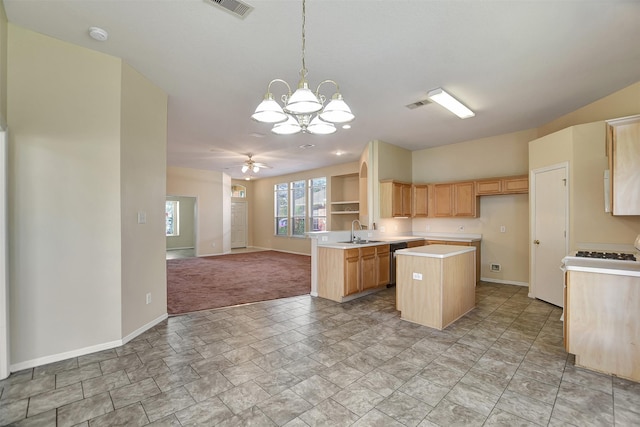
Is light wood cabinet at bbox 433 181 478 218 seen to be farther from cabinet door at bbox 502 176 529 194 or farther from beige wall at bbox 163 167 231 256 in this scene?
beige wall at bbox 163 167 231 256

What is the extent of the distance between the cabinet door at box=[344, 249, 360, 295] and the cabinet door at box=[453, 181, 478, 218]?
276 cm

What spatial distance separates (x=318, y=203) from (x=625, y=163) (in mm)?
7818

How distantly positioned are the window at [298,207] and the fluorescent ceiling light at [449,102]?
21.9ft

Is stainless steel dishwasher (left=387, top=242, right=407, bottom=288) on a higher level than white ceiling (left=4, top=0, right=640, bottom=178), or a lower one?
lower

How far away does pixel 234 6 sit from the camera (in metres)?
2.27

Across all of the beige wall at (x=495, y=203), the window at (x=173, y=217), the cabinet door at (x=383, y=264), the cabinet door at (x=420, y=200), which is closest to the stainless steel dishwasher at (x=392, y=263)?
the cabinet door at (x=383, y=264)

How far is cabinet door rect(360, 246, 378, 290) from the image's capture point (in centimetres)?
491

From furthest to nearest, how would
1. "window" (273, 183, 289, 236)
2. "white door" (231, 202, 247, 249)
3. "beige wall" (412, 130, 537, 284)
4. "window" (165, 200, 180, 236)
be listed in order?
"window" (165, 200, 180, 236) < "white door" (231, 202, 247, 249) < "window" (273, 183, 289, 236) < "beige wall" (412, 130, 537, 284)

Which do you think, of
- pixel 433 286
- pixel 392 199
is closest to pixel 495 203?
pixel 392 199

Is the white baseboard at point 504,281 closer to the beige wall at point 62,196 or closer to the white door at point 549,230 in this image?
the white door at point 549,230

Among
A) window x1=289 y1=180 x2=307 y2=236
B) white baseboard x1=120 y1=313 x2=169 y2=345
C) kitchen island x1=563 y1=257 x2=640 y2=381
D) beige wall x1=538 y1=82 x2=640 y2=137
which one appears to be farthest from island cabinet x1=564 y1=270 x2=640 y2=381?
window x1=289 y1=180 x2=307 y2=236

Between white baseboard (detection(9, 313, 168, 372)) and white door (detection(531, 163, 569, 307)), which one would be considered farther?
white door (detection(531, 163, 569, 307))

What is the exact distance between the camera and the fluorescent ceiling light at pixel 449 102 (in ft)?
12.2

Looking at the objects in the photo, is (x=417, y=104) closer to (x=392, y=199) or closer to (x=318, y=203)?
(x=392, y=199)
